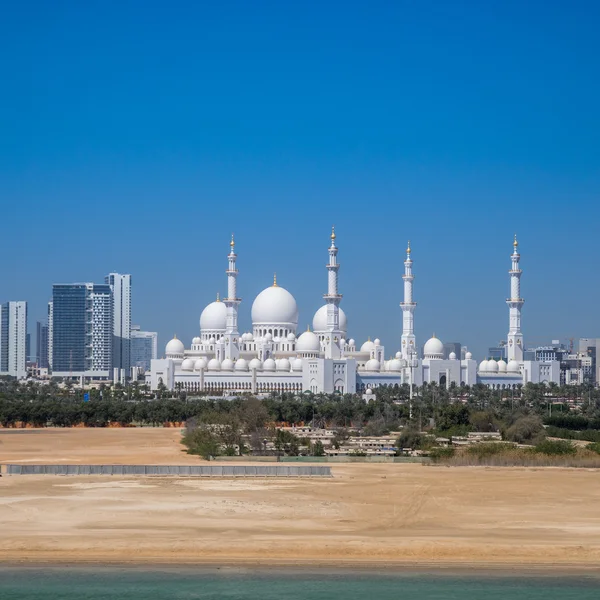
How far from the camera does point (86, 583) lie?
2603 centimetres

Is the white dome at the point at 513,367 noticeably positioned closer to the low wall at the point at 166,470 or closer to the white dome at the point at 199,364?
the white dome at the point at 199,364

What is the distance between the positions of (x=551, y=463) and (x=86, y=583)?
2594 cm

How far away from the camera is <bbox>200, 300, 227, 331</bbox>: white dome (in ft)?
394

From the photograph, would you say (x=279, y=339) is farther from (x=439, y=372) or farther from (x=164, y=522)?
(x=164, y=522)

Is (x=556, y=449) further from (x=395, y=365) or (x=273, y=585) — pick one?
(x=395, y=365)

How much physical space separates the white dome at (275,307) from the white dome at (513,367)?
2218 centimetres

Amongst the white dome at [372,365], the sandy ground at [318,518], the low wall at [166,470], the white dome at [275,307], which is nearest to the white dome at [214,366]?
the white dome at [275,307]

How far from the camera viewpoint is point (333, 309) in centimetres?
10875

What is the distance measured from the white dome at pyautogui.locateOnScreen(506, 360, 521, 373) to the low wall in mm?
78483

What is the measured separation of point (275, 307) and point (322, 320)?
15.4 feet

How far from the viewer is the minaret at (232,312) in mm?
110688

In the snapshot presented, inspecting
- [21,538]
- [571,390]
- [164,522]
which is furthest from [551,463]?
[571,390]

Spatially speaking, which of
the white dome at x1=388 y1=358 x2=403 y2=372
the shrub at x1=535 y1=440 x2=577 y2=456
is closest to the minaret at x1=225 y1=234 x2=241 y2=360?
the white dome at x1=388 y1=358 x2=403 y2=372

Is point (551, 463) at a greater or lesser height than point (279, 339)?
lesser
